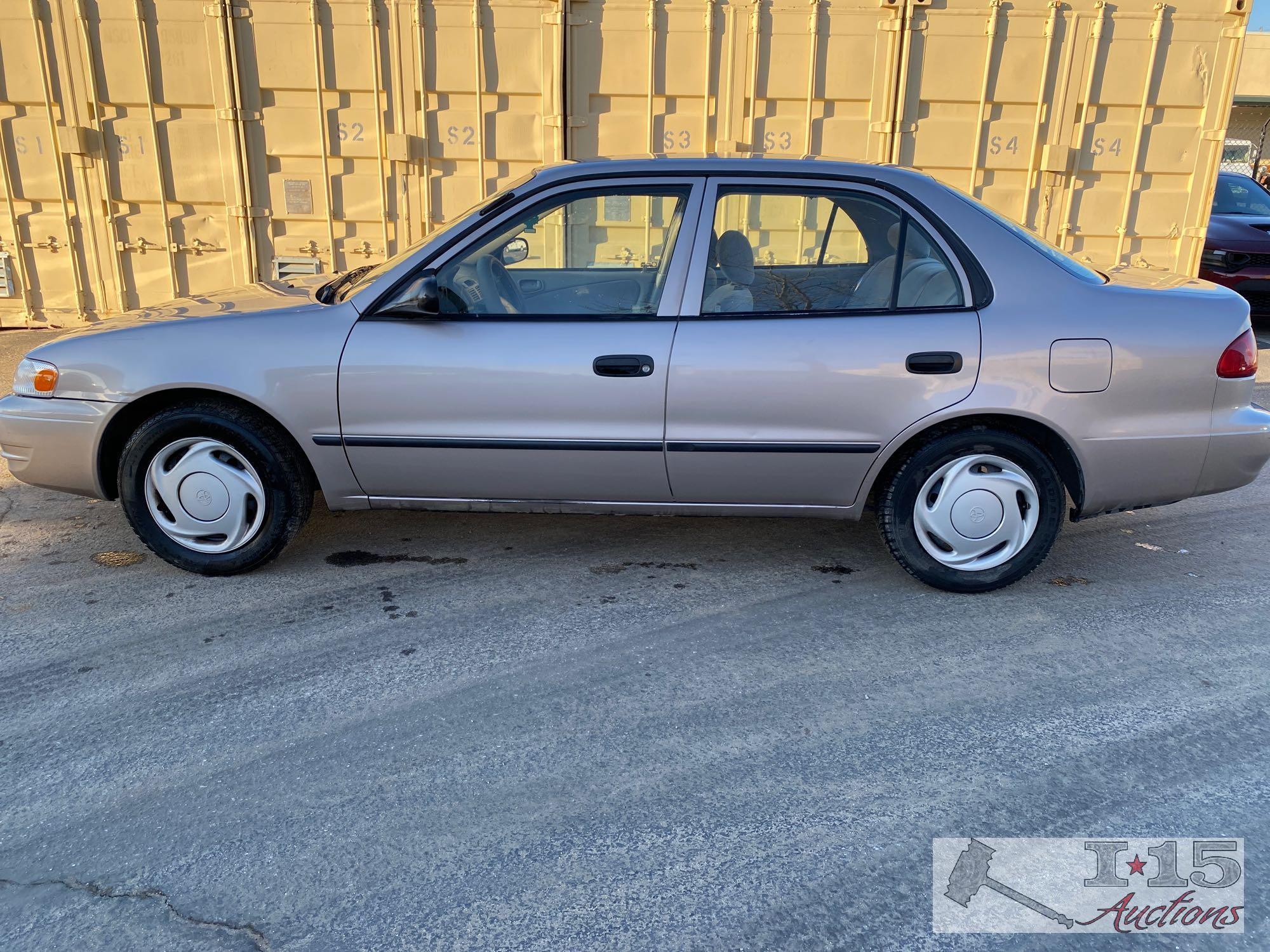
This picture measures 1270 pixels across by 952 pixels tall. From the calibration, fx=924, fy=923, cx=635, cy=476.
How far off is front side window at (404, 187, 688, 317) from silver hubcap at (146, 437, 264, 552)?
991 mm

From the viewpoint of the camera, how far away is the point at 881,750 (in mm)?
2617

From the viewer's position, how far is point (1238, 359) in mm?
3352

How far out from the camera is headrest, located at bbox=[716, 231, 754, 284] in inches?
136

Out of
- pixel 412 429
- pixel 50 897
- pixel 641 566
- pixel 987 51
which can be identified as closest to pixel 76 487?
pixel 412 429

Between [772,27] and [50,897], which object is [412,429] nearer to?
[50,897]

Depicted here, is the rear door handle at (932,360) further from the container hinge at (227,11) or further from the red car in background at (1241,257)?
the red car in background at (1241,257)

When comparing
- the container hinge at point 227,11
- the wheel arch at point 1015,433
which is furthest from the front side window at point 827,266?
the container hinge at point 227,11

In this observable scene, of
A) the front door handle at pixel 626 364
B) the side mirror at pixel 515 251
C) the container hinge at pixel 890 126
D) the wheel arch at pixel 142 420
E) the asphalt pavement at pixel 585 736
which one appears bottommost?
the asphalt pavement at pixel 585 736

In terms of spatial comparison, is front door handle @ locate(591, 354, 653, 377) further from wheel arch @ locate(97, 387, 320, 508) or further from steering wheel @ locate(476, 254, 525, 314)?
wheel arch @ locate(97, 387, 320, 508)

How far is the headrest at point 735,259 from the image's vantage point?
3.46 meters

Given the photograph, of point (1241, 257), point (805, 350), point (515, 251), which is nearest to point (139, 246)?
point (515, 251)

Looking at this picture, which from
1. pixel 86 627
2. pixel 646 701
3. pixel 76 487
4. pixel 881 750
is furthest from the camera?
pixel 76 487

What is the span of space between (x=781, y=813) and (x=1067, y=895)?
671 mm

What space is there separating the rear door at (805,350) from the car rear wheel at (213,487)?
5.03 feet
